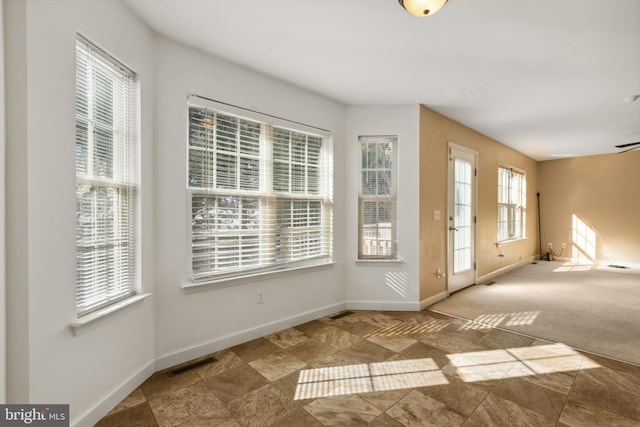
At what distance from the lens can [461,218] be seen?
447 centimetres

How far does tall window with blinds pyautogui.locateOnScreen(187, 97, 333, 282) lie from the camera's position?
2.48m

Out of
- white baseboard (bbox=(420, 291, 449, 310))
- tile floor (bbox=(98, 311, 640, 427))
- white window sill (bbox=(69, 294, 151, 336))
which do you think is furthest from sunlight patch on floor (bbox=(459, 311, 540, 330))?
white window sill (bbox=(69, 294, 151, 336))

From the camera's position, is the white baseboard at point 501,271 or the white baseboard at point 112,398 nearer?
the white baseboard at point 112,398

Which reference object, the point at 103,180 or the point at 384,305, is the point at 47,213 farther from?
the point at 384,305

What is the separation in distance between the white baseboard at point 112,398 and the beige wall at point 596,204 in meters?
8.75

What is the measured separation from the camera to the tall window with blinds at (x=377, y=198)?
3.68 metres

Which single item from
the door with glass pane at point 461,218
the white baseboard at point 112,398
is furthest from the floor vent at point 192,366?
the door with glass pane at point 461,218

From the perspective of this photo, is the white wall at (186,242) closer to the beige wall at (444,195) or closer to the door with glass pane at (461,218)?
the beige wall at (444,195)

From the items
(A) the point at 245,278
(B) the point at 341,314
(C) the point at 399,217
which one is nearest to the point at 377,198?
(C) the point at 399,217

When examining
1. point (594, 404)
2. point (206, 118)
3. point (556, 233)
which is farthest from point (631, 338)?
point (556, 233)

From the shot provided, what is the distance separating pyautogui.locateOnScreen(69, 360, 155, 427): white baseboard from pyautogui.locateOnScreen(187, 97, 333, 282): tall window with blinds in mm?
746

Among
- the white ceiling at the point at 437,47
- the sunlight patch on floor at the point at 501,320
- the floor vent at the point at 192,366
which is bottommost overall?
the floor vent at the point at 192,366

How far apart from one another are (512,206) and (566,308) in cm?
310

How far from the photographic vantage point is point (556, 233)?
7.23 metres
